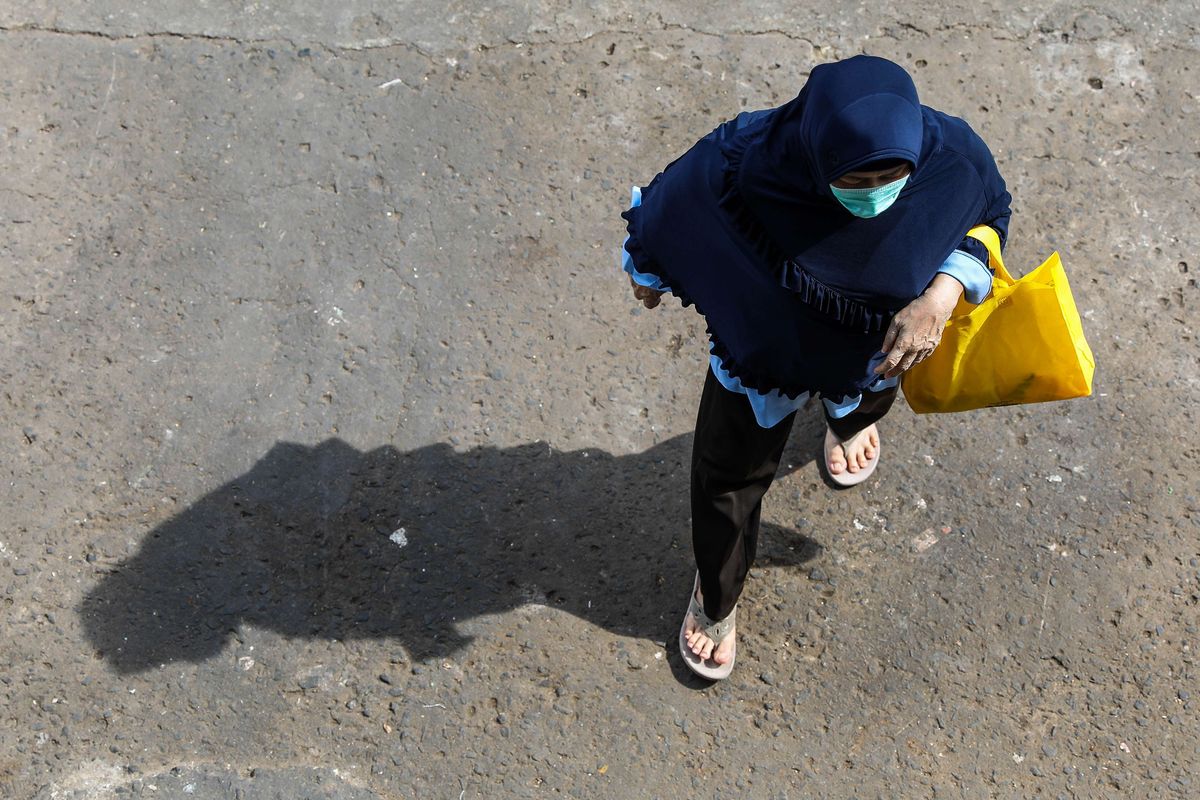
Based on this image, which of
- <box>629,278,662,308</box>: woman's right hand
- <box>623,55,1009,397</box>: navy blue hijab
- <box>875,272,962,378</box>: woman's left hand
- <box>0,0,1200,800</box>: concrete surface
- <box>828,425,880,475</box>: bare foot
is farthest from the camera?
<box>828,425,880,475</box>: bare foot

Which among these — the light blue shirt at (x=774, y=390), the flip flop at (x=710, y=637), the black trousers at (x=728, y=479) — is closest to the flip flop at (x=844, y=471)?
the black trousers at (x=728, y=479)

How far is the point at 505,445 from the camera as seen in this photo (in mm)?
3498

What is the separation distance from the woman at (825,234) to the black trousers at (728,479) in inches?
3.1

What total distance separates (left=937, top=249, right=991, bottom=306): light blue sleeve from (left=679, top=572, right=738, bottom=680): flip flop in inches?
48.1

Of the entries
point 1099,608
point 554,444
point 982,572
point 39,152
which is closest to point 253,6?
point 39,152

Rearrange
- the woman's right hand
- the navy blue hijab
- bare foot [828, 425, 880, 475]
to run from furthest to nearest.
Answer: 1. bare foot [828, 425, 880, 475]
2. the woman's right hand
3. the navy blue hijab

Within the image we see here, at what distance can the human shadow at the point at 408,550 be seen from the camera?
3.23 meters

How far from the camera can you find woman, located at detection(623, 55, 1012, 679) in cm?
196

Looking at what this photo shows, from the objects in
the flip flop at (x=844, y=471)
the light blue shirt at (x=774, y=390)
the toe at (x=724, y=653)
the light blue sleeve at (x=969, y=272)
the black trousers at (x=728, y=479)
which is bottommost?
the toe at (x=724, y=653)

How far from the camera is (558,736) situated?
3076 mm

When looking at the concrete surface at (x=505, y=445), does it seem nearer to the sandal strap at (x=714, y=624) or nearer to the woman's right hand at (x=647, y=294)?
the sandal strap at (x=714, y=624)

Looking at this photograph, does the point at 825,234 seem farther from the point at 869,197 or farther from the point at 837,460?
the point at 837,460

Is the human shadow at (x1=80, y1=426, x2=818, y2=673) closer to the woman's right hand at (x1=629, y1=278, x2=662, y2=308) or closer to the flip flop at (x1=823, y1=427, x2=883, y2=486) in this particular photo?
the flip flop at (x1=823, y1=427, x2=883, y2=486)

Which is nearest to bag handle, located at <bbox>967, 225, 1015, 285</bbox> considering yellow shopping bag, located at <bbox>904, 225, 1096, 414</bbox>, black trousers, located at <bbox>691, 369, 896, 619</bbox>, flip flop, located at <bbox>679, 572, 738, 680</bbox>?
yellow shopping bag, located at <bbox>904, 225, 1096, 414</bbox>
